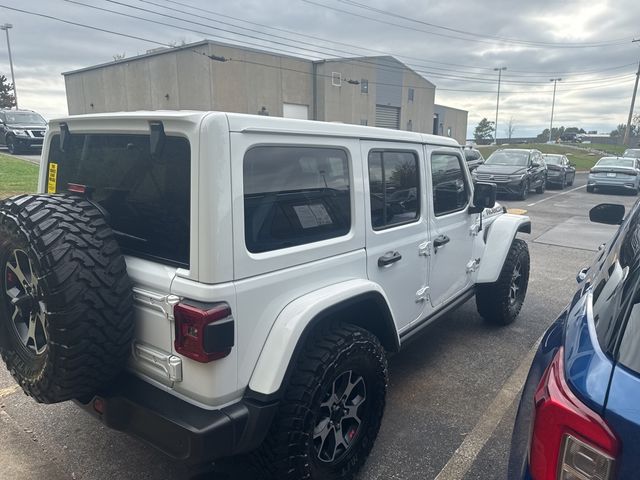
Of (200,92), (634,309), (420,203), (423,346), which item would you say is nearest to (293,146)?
(420,203)

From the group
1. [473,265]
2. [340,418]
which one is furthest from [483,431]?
[473,265]

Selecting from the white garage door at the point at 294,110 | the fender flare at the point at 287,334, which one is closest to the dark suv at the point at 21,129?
the white garage door at the point at 294,110

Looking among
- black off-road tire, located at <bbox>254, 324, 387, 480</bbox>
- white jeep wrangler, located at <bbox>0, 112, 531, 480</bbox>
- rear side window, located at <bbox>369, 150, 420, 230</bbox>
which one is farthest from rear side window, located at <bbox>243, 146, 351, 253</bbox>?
black off-road tire, located at <bbox>254, 324, 387, 480</bbox>

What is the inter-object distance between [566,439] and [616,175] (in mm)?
20975

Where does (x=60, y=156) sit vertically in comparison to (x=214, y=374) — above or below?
above

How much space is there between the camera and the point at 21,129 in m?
18.5

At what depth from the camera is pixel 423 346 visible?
4359mm

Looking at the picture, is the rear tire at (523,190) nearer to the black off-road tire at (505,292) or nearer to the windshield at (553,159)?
the windshield at (553,159)

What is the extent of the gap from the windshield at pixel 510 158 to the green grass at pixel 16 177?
48.4 feet

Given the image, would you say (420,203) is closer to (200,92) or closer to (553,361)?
(553,361)

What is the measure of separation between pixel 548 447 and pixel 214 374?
1277mm

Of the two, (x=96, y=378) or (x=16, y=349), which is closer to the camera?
(x=96, y=378)

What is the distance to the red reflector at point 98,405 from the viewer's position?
7.52ft

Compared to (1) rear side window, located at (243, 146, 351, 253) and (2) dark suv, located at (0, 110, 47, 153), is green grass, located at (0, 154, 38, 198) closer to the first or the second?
(2) dark suv, located at (0, 110, 47, 153)
